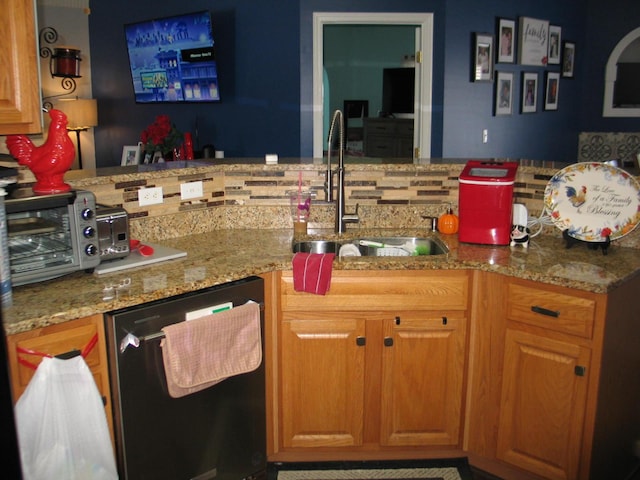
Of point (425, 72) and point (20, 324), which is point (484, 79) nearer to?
point (425, 72)

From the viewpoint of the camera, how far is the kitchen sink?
2865 mm

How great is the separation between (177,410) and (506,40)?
4418 millimetres

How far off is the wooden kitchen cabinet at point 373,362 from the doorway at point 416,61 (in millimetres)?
2815

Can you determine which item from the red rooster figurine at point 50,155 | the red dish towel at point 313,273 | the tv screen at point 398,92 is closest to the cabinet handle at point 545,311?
the red dish towel at point 313,273

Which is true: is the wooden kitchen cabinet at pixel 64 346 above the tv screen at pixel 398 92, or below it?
below

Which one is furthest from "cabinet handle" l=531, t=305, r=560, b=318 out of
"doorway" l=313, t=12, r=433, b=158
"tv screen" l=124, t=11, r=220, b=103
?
"tv screen" l=124, t=11, r=220, b=103

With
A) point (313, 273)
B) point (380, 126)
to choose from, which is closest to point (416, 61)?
point (380, 126)

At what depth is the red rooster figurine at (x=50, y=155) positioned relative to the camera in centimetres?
213

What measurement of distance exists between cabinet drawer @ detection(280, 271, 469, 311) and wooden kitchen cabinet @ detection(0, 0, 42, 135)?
1.02 metres

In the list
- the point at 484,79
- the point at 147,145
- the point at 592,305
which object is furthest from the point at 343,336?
the point at 484,79

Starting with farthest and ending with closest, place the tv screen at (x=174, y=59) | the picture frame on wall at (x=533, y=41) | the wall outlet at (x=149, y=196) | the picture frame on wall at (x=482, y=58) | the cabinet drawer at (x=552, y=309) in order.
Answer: the picture frame on wall at (x=533, y=41) < the tv screen at (x=174, y=59) < the picture frame on wall at (x=482, y=58) < the wall outlet at (x=149, y=196) < the cabinet drawer at (x=552, y=309)

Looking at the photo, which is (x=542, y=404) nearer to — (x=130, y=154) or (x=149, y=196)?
(x=149, y=196)

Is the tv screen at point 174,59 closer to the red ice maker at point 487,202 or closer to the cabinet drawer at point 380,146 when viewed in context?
the cabinet drawer at point 380,146

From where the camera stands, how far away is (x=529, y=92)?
5887 mm
